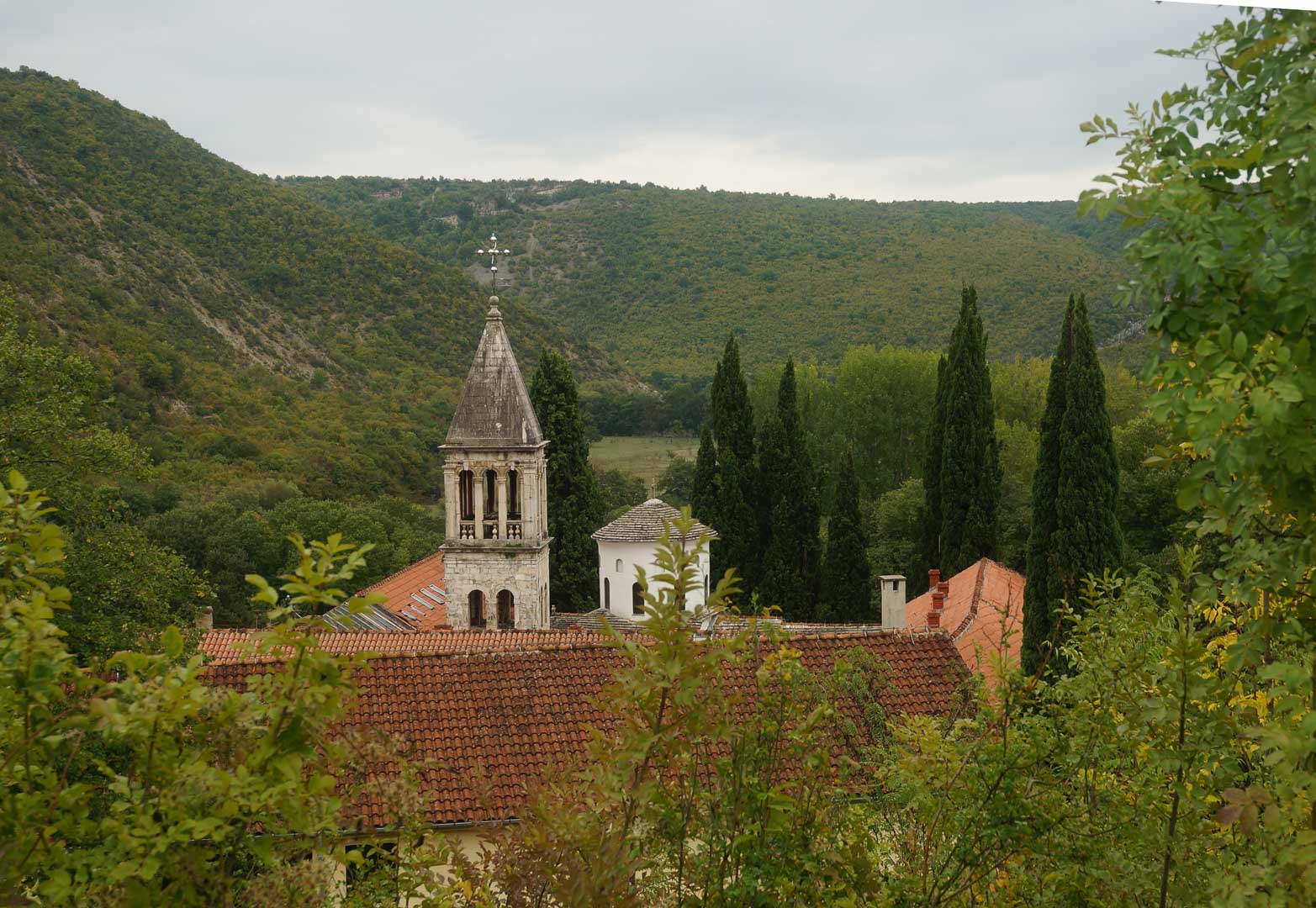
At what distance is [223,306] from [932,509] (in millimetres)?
24349

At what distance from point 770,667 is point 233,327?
35313mm

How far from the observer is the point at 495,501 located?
1777 centimetres

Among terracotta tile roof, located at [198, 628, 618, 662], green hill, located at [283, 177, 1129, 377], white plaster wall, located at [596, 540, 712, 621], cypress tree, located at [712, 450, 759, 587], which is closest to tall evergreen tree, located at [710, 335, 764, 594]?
cypress tree, located at [712, 450, 759, 587]

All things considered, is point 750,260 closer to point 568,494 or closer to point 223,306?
point 223,306

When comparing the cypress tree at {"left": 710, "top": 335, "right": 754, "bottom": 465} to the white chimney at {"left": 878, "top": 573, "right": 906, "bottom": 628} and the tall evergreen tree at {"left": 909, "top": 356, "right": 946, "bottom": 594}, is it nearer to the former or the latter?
the tall evergreen tree at {"left": 909, "top": 356, "right": 946, "bottom": 594}

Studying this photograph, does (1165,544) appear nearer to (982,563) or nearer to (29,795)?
(982,563)

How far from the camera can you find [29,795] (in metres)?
2.75

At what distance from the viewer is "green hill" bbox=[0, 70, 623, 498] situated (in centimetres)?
2867

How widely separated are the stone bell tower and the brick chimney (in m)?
6.14

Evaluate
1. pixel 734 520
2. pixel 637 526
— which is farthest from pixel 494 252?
pixel 734 520

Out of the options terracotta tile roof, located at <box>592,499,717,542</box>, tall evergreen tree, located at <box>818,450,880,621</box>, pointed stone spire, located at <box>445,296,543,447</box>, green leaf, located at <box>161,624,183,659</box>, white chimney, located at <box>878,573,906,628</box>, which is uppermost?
green leaf, located at <box>161,624,183,659</box>

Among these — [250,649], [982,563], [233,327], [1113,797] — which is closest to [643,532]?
[982,563]

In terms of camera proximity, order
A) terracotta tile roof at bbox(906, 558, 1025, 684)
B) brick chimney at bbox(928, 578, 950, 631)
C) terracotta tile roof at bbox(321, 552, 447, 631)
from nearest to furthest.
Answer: terracotta tile roof at bbox(906, 558, 1025, 684)
brick chimney at bbox(928, 578, 950, 631)
terracotta tile roof at bbox(321, 552, 447, 631)

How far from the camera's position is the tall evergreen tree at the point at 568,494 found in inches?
890
